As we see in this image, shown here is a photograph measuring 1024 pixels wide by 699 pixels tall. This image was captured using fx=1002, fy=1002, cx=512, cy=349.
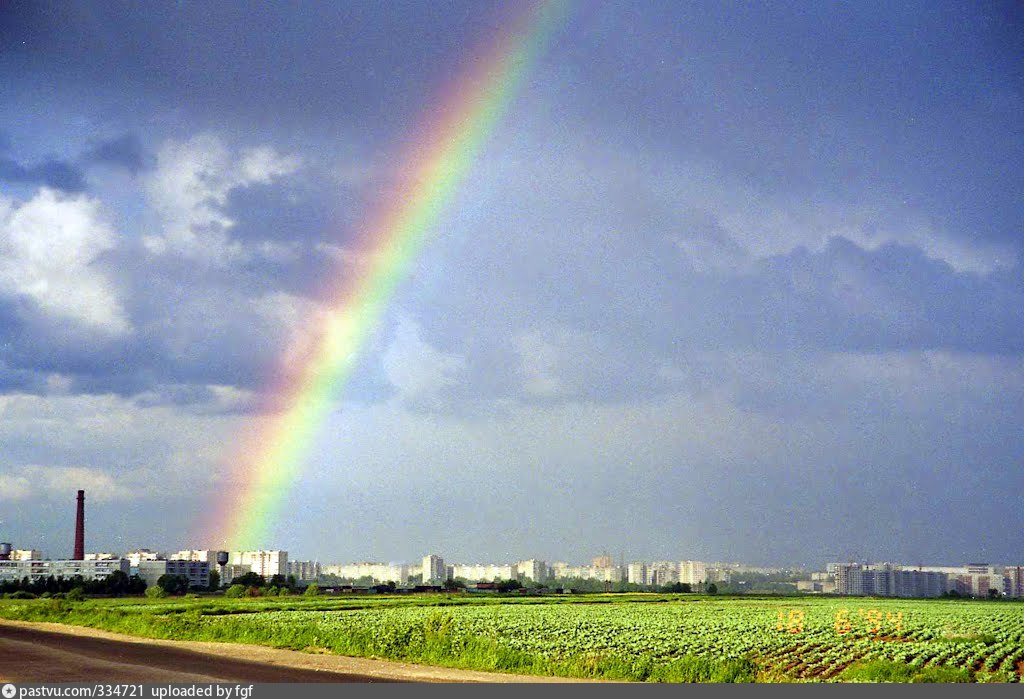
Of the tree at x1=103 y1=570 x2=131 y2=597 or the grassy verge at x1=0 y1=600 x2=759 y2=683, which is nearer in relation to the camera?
the grassy verge at x1=0 y1=600 x2=759 y2=683

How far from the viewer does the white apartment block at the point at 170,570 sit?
7178 inches

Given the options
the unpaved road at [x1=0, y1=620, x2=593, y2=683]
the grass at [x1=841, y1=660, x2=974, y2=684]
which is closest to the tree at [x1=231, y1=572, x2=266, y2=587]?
the unpaved road at [x1=0, y1=620, x2=593, y2=683]

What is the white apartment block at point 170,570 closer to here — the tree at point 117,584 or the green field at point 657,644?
the tree at point 117,584

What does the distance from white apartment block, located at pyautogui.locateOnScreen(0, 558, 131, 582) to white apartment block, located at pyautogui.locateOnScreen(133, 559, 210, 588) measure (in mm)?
3047

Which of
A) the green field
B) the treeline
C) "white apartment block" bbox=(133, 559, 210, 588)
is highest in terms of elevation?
the green field

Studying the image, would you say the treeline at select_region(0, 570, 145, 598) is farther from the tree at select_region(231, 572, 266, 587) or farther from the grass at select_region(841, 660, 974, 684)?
the grass at select_region(841, 660, 974, 684)

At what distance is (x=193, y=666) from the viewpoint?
31578 mm

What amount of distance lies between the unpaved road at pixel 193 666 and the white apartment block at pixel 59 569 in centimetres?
14017

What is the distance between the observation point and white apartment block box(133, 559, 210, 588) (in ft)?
598

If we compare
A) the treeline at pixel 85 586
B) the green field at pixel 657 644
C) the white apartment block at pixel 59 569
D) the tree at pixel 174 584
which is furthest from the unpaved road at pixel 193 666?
the white apartment block at pixel 59 569

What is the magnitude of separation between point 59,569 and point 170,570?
20.8m

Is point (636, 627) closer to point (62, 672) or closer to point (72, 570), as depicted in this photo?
point (62, 672)

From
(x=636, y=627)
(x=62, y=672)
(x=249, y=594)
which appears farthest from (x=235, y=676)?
(x=249, y=594)

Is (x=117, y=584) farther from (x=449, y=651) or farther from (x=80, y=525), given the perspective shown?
(x=449, y=651)
